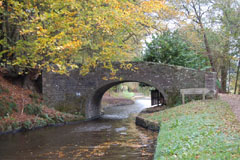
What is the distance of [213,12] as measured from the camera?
760 inches

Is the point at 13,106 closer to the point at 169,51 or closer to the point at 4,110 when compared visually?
the point at 4,110

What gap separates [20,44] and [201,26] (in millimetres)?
15214

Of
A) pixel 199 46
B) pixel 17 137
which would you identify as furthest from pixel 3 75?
pixel 199 46

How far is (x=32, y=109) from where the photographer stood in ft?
42.2

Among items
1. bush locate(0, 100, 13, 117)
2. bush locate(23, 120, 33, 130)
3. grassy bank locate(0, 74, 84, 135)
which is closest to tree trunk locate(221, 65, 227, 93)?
grassy bank locate(0, 74, 84, 135)

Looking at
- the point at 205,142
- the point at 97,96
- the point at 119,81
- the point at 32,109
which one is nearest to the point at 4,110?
the point at 32,109

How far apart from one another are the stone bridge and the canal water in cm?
368

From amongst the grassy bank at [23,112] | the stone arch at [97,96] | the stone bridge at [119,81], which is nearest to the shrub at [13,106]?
the grassy bank at [23,112]

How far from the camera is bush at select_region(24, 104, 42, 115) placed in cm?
1260

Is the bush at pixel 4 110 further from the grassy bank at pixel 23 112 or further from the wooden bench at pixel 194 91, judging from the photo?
the wooden bench at pixel 194 91

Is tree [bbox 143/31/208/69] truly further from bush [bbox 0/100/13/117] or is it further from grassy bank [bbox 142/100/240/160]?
bush [bbox 0/100/13/117]

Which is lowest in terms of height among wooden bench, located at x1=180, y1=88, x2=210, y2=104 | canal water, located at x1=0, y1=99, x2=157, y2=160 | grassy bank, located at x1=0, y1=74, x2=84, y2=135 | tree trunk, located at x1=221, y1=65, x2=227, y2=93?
canal water, located at x1=0, y1=99, x2=157, y2=160

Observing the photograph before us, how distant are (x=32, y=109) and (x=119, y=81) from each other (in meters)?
5.09

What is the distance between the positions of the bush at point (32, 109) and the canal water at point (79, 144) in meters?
1.42
